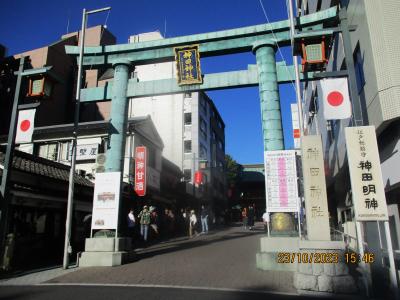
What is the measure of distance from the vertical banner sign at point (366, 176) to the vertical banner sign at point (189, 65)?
7148 mm

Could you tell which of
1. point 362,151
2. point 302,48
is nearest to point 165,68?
point 302,48

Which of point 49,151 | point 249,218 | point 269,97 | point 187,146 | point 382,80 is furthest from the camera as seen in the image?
point 187,146

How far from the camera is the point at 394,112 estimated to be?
9.52 m

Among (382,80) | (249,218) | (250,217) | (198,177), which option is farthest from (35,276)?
(198,177)

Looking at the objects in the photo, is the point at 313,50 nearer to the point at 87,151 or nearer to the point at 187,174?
the point at 87,151

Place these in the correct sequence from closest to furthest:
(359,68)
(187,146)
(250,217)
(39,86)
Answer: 1. (39,86)
2. (359,68)
3. (250,217)
4. (187,146)

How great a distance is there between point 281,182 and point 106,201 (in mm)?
6346

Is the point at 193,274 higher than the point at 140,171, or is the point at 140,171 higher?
the point at 140,171

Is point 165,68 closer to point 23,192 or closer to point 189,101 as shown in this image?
point 189,101

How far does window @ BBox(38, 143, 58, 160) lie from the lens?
958 inches

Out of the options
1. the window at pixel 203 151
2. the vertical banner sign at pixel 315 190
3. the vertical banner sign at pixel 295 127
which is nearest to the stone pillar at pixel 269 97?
the vertical banner sign at pixel 315 190

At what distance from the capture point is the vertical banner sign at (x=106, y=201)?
12.3 m

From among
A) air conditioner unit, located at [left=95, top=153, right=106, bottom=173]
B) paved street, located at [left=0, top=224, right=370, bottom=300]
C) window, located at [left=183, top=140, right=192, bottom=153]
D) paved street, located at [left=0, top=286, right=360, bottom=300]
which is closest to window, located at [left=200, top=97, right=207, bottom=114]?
window, located at [left=183, top=140, right=192, bottom=153]

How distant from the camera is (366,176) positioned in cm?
777
